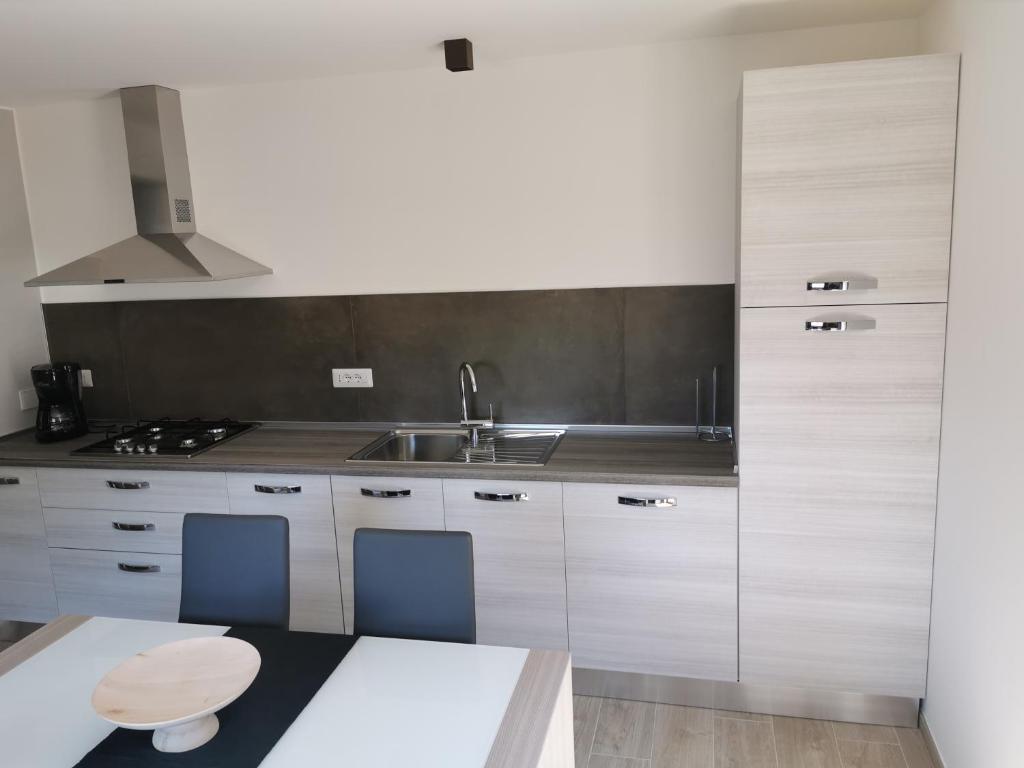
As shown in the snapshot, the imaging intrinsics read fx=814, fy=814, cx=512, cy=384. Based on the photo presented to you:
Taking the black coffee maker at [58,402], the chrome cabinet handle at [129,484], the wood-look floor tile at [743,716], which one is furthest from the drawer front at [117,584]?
the wood-look floor tile at [743,716]

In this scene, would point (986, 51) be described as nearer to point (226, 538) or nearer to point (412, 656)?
point (412, 656)

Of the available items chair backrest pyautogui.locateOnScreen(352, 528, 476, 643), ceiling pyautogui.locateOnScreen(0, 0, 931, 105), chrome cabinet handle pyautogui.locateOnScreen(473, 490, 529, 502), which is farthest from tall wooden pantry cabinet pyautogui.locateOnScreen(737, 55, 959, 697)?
chair backrest pyautogui.locateOnScreen(352, 528, 476, 643)

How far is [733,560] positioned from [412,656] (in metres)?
1.27

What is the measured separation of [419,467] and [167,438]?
1283 millimetres

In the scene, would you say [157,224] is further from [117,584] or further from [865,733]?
[865,733]

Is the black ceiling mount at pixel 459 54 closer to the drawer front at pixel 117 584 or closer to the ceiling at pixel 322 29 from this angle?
the ceiling at pixel 322 29

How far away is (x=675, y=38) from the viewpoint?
2.99 meters

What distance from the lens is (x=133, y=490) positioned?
3.29 metres

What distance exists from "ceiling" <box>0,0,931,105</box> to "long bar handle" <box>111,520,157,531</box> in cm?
176

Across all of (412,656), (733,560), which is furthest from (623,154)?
(412,656)

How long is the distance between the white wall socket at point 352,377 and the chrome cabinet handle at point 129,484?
879mm

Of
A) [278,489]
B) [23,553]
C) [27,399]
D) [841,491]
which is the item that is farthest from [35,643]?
[841,491]

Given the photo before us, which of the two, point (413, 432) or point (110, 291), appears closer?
point (413, 432)

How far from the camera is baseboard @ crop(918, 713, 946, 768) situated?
253 cm
